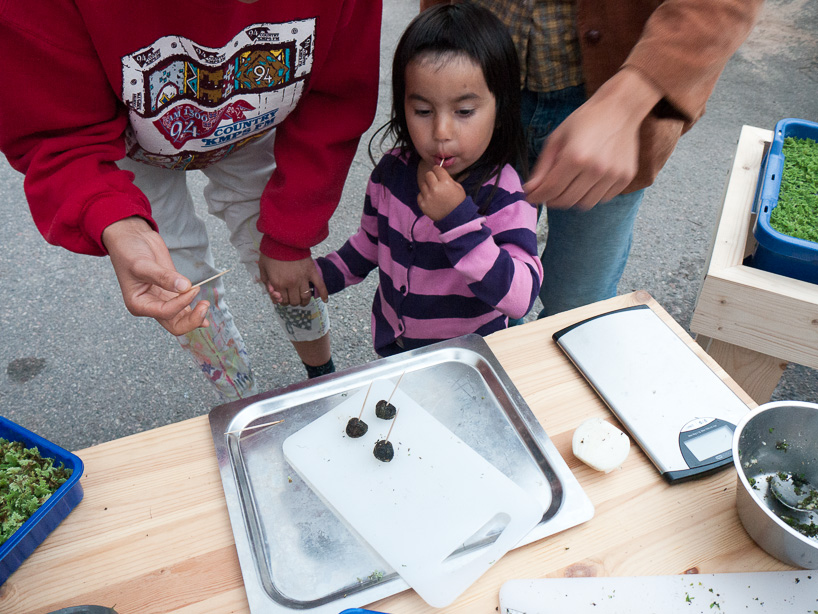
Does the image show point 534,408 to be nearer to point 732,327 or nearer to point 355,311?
point 732,327

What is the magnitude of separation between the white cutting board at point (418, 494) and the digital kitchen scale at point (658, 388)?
0.66 feet

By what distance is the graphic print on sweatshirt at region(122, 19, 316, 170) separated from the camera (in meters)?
0.81

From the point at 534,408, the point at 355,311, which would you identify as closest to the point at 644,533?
the point at 534,408

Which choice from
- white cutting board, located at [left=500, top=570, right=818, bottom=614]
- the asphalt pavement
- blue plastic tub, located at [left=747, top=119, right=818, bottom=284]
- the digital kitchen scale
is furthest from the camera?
the asphalt pavement

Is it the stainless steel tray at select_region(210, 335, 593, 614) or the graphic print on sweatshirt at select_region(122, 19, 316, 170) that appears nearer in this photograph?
the stainless steel tray at select_region(210, 335, 593, 614)

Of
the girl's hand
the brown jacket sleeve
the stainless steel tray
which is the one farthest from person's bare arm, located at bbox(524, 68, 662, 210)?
the stainless steel tray

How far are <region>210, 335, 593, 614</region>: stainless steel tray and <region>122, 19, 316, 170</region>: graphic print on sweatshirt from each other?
45 cm

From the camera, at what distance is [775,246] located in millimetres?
1079

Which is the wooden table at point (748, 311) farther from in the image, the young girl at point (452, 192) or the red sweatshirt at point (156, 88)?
the red sweatshirt at point (156, 88)

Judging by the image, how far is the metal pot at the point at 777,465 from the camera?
0.64m

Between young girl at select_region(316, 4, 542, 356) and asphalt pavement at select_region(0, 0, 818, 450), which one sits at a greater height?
young girl at select_region(316, 4, 542, 356)

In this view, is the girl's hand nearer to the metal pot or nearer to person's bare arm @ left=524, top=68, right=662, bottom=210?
person's bare arm @ left=524, top=68, right=662, bottom=210

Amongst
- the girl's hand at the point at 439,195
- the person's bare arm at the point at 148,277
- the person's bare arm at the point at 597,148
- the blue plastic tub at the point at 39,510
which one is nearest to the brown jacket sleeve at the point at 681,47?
the person's bare arm at the point at 597,148

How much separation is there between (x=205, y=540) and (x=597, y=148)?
665 mm
